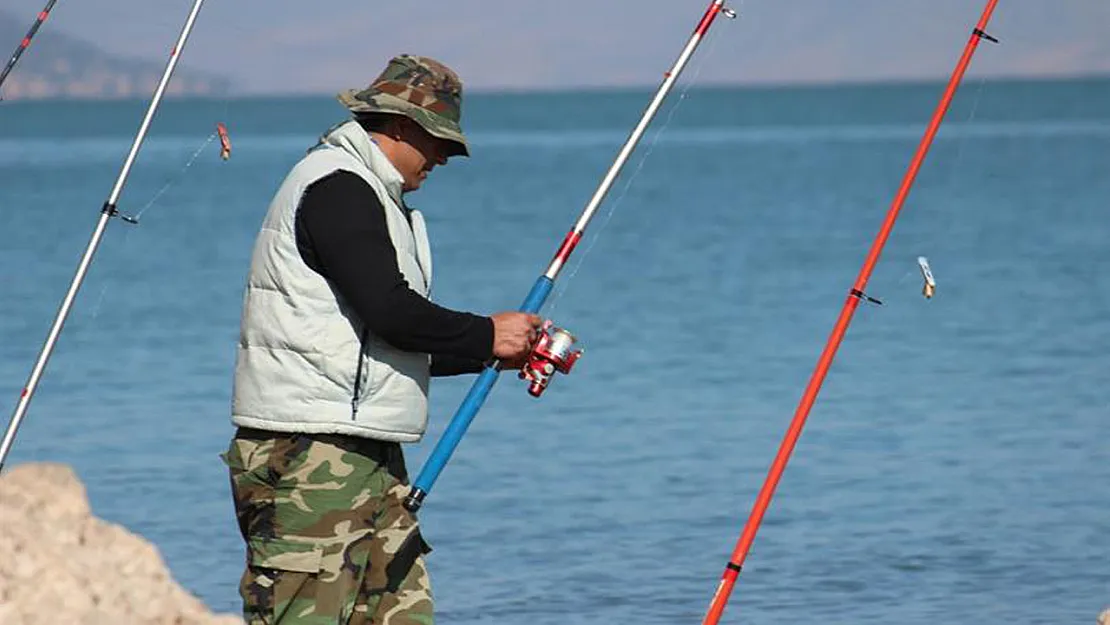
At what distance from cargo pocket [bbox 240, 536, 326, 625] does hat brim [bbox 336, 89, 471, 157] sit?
0.74 m

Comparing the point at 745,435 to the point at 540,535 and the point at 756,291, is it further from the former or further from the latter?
the point at 756,291

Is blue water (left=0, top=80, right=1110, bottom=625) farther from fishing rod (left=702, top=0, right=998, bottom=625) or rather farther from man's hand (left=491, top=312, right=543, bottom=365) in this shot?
man's hand (left=491, top=312, right=543, bottom=365)

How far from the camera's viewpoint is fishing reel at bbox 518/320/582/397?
4391 mm

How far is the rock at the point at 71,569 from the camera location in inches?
221

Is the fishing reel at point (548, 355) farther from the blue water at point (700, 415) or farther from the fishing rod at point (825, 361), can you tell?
the blue water at point (700, 415)

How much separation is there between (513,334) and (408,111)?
43 cm

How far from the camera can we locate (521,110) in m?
133

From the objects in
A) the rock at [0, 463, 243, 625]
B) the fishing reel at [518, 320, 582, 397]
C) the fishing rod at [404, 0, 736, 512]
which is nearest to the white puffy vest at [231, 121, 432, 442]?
the fishing rod at [404, 0, 736, 512]

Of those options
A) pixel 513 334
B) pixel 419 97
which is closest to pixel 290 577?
pixel 513 334

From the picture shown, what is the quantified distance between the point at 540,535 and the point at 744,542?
4.26 meters

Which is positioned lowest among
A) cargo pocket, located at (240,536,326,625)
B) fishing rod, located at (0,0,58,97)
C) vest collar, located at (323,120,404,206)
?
cargo pocket, located at (240,536,326,625)

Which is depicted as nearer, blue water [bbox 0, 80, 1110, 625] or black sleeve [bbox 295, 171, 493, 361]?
black sleeve [bbox 295, 171, 493, 361]

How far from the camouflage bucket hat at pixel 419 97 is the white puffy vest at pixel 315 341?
0.07 metres

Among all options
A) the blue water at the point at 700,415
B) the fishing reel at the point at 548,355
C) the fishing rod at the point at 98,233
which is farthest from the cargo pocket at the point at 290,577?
the blue water at the point at 700,415
